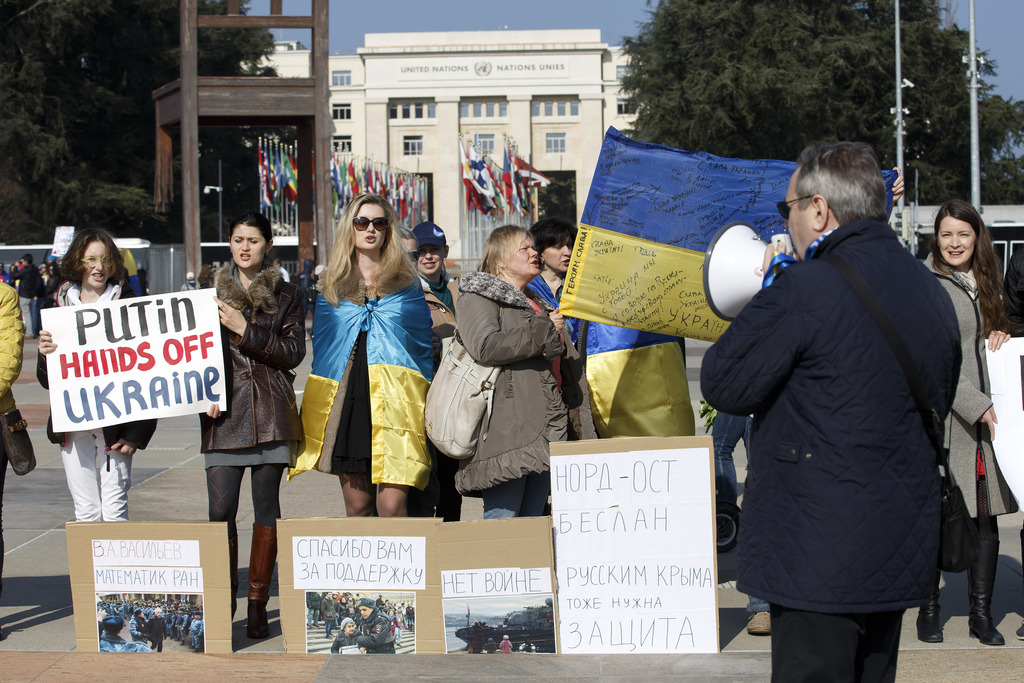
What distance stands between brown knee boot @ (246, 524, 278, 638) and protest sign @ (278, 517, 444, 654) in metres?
0.27

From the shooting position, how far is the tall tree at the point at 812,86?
1523 inches

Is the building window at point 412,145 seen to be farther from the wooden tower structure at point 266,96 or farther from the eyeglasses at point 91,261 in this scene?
the eyeglasses at point 91,261

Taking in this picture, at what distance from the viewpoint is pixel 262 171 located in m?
36.2

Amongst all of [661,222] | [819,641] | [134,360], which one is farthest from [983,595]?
[134,360]

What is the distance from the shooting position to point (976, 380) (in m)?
4.73

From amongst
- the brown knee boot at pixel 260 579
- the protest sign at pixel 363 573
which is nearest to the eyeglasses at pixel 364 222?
the protest sign at pixel 363 573

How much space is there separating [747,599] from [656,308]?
1622mm

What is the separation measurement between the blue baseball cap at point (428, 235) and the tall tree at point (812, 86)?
33.2 metres

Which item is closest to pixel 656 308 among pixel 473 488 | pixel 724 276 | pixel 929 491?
pixel 473 488

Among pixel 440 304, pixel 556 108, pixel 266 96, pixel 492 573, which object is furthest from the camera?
pixel 556 108

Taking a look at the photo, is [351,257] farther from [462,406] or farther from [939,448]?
[939,448]

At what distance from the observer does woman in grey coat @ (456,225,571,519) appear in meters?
4.50

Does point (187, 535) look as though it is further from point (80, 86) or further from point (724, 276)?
point (80, 86)

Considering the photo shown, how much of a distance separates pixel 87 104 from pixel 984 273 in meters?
50.2
